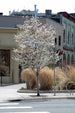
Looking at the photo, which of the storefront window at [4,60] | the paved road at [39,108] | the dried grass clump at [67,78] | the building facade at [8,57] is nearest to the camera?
the paved road at [39,108]

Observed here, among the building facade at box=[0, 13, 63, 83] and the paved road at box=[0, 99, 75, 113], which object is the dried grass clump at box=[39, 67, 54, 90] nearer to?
the paved road at box=[0, 99, 75, 113]

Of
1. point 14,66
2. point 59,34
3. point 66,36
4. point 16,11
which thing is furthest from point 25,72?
point 16,11

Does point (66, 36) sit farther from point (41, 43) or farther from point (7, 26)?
point (41, 43)

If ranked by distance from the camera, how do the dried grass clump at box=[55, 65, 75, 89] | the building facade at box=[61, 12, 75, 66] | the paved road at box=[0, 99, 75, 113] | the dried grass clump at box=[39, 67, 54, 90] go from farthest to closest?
1. the building facade at box=[61, 12, 75, 66]
2. the dried grass clump at box=[39, 67, 54, 90]
3. the dried grass clump at box=[55, 65, 75, 89]
4. the paved road at box=[0, 99, 75, 113]

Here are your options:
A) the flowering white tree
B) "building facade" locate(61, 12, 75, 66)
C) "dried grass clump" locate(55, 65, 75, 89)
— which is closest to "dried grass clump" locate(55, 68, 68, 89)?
"dried grass clump" locate(55, 65, 75, 89)

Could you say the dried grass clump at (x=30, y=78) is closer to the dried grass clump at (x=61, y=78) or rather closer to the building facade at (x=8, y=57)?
the dried grass clump at (x=61, y=78)

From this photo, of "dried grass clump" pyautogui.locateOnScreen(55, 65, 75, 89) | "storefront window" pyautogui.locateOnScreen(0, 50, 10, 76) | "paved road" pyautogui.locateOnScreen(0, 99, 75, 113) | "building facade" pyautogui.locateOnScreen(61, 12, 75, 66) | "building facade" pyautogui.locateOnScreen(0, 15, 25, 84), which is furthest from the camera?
"building facade" pyautogui.locateOnScreen(61, 12, 75, 66)

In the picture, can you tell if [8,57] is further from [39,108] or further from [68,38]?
[39,108]

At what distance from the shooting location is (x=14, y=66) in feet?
104

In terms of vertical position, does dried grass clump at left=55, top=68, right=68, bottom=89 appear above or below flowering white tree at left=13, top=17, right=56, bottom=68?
below

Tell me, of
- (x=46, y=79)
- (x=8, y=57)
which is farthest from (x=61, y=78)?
(x=8, y=57)

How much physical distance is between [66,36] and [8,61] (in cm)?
1575

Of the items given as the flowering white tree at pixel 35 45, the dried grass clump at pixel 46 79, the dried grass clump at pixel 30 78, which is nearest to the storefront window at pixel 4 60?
the dried grass clump at pixel 30 78

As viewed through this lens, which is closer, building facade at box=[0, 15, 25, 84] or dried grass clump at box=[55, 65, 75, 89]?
dried grass clump at box=[55, 65, 75, 89]
